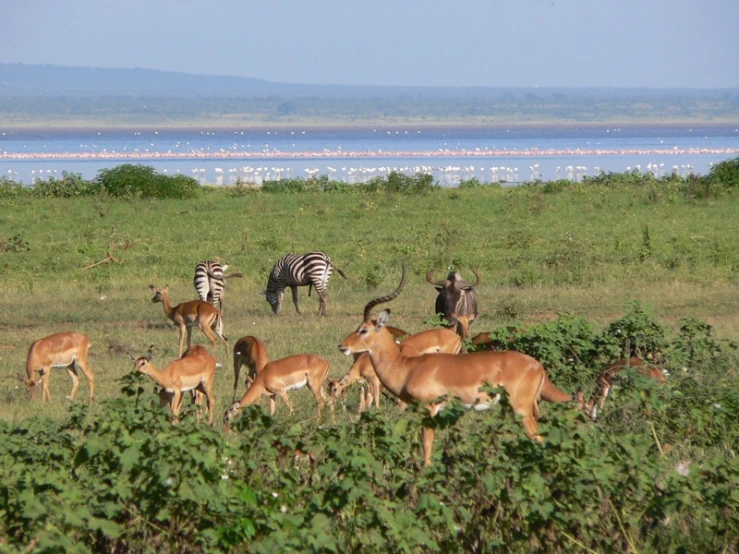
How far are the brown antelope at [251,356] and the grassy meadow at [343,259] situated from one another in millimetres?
346

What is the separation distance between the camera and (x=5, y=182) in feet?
111

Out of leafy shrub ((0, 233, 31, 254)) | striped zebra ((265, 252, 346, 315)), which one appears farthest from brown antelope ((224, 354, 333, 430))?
leafy shrub ((0, 233, 31, 254))

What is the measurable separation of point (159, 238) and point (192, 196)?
976cm

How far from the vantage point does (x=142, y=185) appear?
32500mm

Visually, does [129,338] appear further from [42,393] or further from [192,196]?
[192,196]

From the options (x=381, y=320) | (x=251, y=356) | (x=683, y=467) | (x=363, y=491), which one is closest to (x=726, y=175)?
(x=251, y=356)

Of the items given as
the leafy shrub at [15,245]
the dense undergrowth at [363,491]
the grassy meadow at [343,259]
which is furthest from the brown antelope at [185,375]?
the leafy shrub at [15,245]

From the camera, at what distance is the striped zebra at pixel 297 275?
1669 centimetres

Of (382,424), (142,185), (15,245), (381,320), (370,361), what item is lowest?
(142,185)

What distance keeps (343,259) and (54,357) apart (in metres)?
10.4

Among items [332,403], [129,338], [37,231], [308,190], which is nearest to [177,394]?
[332,403]

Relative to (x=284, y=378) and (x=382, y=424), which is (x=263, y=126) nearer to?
(x=284, y=378)

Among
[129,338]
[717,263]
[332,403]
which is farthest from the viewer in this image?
[717,263]

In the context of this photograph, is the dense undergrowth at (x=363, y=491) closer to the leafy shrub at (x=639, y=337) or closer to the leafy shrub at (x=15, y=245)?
the leafy shrub at (x=639, y=337)
